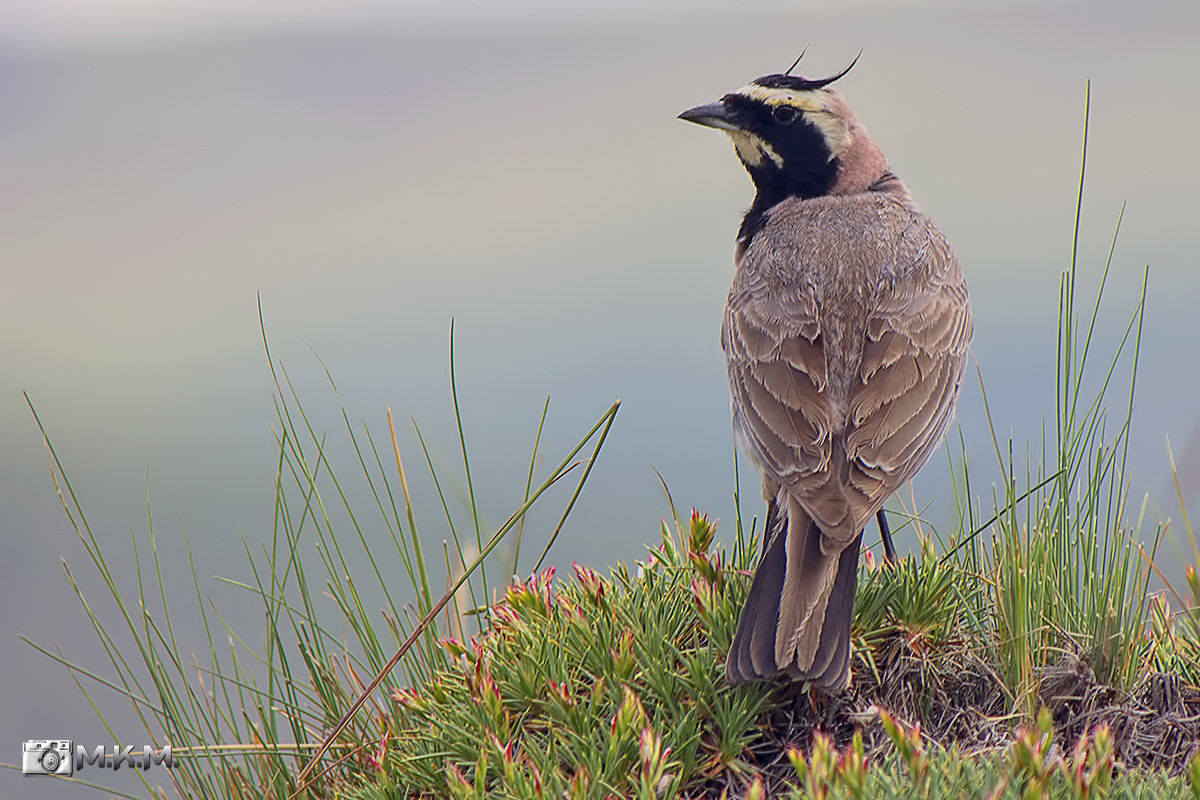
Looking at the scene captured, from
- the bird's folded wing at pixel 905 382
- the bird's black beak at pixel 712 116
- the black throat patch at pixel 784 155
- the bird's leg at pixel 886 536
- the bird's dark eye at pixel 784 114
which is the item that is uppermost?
the bird's black beak at pixel 712 116

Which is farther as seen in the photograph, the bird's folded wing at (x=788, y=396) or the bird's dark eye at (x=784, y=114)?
the bird's dark eye at (x=784, y=114)

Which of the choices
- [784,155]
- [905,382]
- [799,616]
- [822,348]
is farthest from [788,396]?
[784,155]

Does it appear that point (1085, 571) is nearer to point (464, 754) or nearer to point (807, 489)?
point (807, 489)

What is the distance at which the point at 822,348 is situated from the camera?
141 inches

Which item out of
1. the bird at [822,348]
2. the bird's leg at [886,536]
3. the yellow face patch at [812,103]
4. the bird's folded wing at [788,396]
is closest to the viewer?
the bird at [822,348]

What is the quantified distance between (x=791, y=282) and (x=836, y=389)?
545mm

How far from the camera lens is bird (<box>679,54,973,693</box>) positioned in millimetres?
2840

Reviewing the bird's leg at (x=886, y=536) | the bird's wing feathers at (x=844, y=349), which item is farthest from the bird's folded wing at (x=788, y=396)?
the bird's leg at (x=886, y=536)

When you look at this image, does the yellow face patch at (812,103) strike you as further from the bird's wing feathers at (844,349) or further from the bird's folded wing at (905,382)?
the bird's folded wing at (905,382)

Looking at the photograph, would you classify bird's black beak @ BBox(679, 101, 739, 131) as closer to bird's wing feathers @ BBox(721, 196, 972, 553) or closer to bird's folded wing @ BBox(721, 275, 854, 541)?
bird's wing feathers @ BBox(721, 196, 972, 553)

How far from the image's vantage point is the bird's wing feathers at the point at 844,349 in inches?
125

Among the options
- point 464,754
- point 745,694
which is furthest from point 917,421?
point 464,754

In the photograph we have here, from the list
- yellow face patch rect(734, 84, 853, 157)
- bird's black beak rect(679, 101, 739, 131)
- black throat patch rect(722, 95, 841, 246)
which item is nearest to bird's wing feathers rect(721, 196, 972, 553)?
black throat patch rect(722, 95, 841, 246)

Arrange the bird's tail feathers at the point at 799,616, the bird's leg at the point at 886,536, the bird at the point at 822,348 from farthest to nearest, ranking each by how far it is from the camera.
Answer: the bird's leg at the point at 886,536 < the bird at the point at 822,348 < the bird's tail feathers at the point at 799,616
